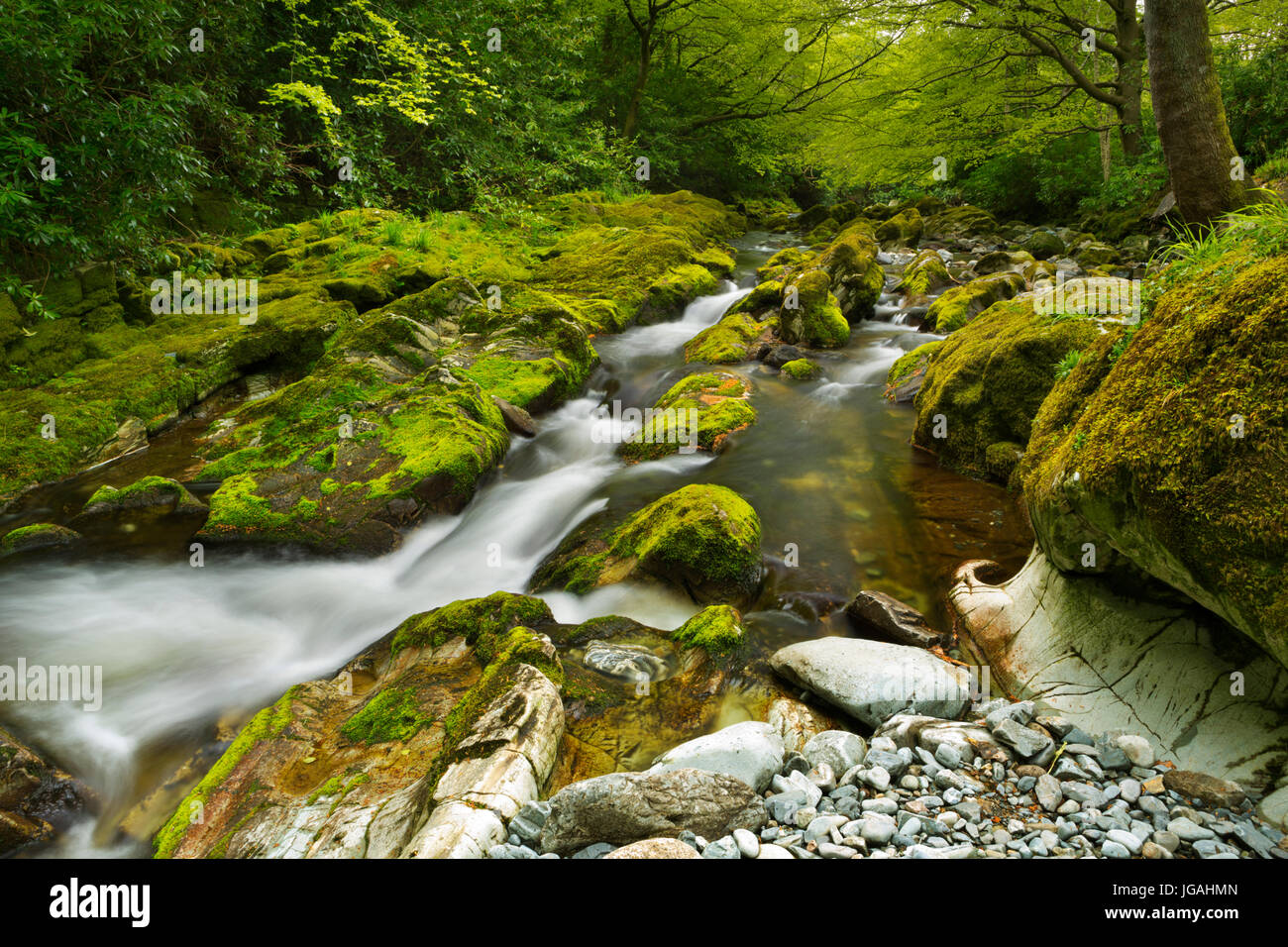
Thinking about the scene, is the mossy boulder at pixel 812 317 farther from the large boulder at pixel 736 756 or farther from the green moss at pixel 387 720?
the green moss at pixel 387 720

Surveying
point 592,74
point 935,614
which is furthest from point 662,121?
point 935,614

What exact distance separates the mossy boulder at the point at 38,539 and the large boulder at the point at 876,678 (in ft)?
Answer: 23.6

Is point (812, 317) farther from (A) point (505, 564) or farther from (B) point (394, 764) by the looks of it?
(B) point (394, 764)

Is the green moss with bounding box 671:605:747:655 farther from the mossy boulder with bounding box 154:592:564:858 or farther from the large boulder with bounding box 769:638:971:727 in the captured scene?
the mossy boulder with bounding box 154:592:564:858

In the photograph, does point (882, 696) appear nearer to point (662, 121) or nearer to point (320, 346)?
point (320, 346)

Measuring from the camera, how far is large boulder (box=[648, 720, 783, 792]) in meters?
3.11

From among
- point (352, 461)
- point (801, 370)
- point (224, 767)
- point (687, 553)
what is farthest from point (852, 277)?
point (224, 767)

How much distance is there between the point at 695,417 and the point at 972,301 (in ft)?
20.0

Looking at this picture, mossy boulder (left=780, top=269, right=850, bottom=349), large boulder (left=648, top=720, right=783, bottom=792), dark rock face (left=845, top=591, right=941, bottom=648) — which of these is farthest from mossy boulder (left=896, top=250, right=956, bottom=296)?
large boulder (left=648, top=720, right=783, bottom=792)

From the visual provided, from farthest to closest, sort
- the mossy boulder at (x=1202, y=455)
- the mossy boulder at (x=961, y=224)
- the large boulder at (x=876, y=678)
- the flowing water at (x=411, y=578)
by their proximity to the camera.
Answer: the mossy boulder at (x=961, y=224), the flowing water at (x=411, y=578), the large boulder at (x=876, y=678), the mossy boulder at (x=1202, y=455)

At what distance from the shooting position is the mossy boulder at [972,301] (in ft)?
35.3

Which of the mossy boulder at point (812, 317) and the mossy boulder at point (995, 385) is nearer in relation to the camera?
the mossy boulder at point (995, 385)

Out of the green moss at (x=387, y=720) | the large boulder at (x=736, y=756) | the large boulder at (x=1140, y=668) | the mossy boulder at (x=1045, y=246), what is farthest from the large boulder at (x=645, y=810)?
the mossy boulder at (x=1045, y=246)

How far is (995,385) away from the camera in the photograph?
6676 millimetres
